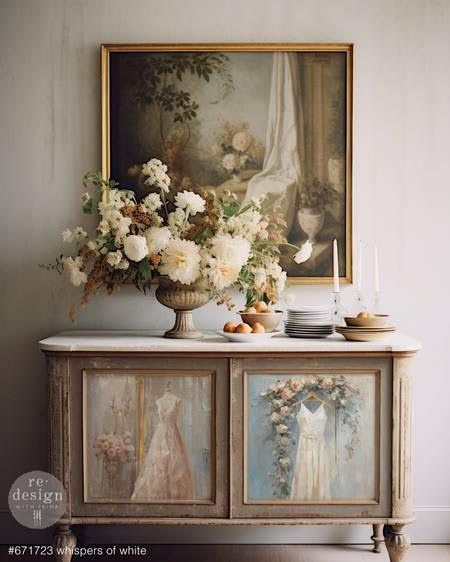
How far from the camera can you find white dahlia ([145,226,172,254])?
120 inches

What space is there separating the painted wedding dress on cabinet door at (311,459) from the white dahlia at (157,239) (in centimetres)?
87

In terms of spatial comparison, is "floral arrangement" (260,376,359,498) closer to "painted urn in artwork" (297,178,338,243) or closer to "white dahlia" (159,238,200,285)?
"white dahlia" (159,238,200,285)

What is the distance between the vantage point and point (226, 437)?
3006 millimetres

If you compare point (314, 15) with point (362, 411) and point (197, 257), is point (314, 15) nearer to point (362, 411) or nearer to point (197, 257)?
point (197, 257)

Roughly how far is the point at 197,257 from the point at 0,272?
1.11 metres

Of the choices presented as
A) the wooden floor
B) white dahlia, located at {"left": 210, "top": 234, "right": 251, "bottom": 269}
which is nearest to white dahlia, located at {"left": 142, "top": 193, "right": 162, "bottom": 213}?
white dahlia, located at {"left": 210, "top": 234, "right": 251, "bottom": 269}

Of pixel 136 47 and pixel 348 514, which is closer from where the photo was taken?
pixel 348 514

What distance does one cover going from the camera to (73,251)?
3.56m

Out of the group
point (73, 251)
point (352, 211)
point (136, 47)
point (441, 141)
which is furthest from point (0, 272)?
point (441, 141)

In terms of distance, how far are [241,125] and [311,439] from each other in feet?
4.96

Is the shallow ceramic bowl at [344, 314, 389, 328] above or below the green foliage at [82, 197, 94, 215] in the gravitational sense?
below

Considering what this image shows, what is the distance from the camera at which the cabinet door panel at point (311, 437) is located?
9.81ft

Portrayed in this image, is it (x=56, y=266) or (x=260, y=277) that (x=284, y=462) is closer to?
(x=260, y=277)

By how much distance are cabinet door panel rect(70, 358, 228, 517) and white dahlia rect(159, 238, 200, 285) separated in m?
0.35
